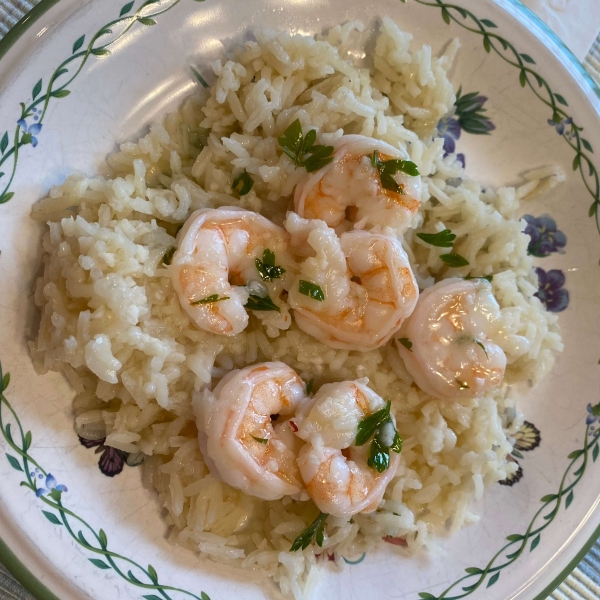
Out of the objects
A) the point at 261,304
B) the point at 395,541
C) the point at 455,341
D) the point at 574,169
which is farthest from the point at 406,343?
the point at 574,169

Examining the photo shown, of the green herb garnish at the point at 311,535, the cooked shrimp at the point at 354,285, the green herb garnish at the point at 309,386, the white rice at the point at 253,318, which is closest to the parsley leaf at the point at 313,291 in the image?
the cooked shrimp at the point at 354,285

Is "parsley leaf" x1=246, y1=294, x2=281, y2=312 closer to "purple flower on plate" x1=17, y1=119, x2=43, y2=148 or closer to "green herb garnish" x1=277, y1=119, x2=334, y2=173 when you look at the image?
"green herb garnish" x1=277, y1=119, x2=334, y2=173

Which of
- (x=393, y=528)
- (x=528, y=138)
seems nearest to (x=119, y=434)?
(x=393, y=528)

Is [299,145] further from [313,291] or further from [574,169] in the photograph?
[574,169]

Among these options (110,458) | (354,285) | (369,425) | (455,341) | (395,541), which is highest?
(110,458)

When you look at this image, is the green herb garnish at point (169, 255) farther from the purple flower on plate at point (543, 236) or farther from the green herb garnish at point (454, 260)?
the purple flower on plate at point (543, 236)

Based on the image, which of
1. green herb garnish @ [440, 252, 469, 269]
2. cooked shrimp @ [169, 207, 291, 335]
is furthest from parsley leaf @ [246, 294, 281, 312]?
green herb garnish @ [440, 252, 469, 269]
